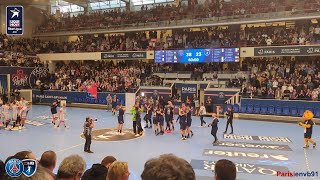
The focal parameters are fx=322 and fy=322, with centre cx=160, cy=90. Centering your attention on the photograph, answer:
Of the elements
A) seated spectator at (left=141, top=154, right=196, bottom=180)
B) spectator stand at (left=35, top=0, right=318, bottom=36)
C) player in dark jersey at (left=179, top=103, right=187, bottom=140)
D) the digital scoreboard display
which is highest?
spectator stand at (left=35, top=0, right=318, bottom=36)

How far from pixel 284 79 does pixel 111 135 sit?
16739mm

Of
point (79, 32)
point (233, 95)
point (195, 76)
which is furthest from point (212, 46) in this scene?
point (79, 32)

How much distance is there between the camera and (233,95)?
90.3ft

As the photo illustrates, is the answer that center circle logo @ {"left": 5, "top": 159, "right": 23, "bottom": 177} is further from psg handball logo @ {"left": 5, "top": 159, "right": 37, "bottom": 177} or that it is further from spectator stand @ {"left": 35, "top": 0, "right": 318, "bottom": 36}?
spectator stand @ {"left": 35, "top": 0, "right": 318, "bottom": 36}

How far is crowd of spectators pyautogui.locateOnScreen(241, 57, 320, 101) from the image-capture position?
84.2ft

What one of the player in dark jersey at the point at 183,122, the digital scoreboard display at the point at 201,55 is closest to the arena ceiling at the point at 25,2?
the digital scoreboard display at the point at 201,55

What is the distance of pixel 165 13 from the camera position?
3672 cm

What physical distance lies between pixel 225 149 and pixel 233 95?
43.6 ft

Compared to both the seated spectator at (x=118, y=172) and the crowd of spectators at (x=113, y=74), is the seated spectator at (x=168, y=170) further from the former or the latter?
the crowd of spectators at (x=113, y=74)

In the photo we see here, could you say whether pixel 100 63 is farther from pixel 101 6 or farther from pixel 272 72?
pixel 272 72

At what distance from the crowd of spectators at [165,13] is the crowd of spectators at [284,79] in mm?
4755

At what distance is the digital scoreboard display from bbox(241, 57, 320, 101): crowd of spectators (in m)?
2.72

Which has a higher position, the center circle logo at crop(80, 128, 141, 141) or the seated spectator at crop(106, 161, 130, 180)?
the seated spectator at crop(106, 161, 130, 180)

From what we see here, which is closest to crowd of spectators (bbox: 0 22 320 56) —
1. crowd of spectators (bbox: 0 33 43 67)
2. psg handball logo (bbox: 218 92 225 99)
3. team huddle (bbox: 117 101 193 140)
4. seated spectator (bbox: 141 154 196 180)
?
crowd of spectators (bbox: 0 33 43 67)
